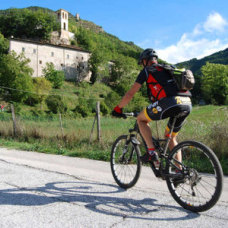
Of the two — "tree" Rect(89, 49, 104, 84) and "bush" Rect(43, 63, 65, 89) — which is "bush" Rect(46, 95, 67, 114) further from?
"tree" Rect(89, 49, 104, 84)

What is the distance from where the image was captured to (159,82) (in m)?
3.67

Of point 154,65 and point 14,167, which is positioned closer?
point 154,65

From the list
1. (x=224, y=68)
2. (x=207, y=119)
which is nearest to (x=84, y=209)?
(x=207, y=119)

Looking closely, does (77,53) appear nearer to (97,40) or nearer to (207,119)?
(97,40)

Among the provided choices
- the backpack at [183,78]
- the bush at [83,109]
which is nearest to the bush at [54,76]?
the bush at [83,109]

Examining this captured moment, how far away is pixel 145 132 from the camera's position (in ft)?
13.2

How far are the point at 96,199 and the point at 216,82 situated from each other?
3611 inches

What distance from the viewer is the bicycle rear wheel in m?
3.19

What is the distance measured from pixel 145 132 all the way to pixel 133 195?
3.13 ft

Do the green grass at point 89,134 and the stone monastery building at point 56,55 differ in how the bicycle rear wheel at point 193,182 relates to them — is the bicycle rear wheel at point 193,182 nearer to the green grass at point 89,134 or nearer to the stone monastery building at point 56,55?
the green grass at point 89,134

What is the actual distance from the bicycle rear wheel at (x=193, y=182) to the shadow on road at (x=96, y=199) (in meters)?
0.15

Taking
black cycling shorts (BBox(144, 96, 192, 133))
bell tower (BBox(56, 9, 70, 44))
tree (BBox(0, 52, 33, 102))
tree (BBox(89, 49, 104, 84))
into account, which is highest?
bell tower (BBox(56, 9, 70, 44))

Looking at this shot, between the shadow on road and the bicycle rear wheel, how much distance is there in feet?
0.50

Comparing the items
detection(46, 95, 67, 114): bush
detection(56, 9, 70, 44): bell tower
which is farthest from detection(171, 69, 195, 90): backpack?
detection(56, 9, 70, 44): bell tower
